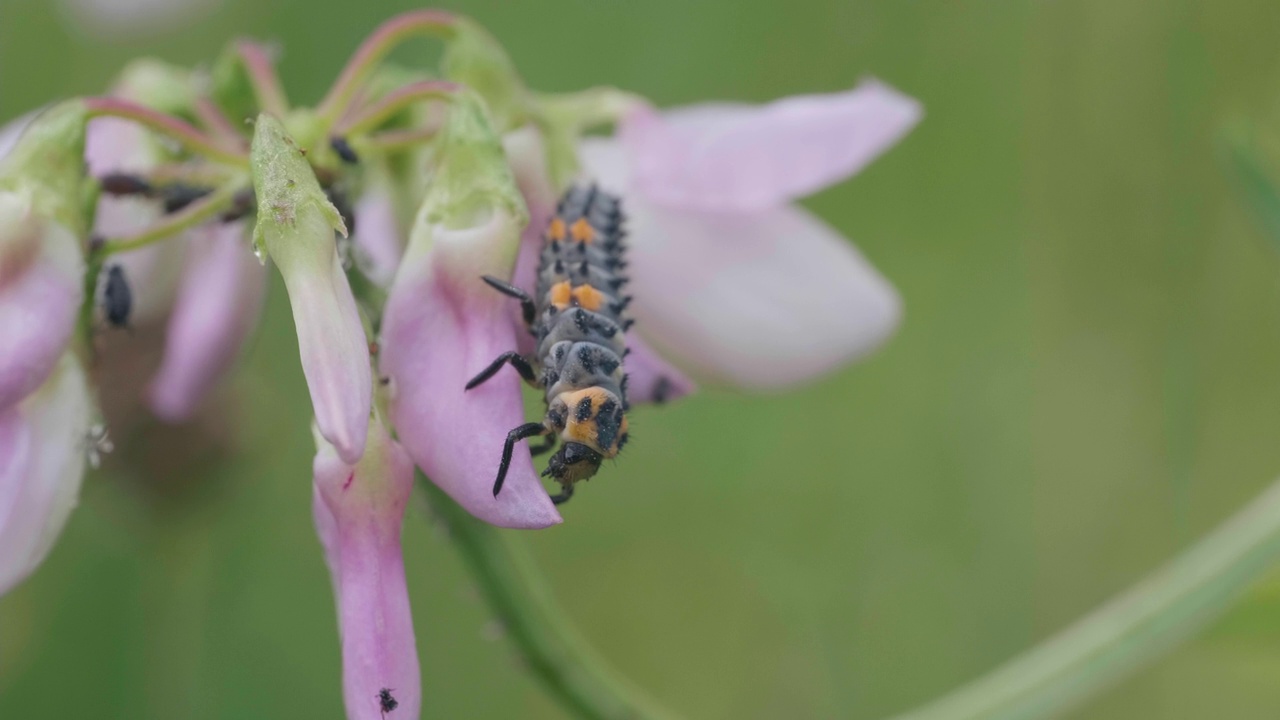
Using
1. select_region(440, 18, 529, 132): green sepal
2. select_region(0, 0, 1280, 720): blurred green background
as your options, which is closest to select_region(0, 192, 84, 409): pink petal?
select_region(440, 18, 529, 132): green sepal

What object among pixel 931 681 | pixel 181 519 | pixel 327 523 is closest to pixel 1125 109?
pixel 931 681

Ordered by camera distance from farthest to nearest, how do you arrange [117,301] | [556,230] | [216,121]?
[216,121], [117,301], [556,230]

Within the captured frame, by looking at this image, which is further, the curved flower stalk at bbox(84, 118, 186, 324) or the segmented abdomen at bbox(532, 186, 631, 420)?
the curved flower stalk at bbox(84, 118, 186, 324)

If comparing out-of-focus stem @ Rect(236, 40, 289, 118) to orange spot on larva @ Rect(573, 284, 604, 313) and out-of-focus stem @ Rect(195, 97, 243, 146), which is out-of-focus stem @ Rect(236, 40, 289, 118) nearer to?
out-of-focus stem @ Rect(195, 97, 243, 146)

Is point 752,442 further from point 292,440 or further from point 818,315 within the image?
point 818,315

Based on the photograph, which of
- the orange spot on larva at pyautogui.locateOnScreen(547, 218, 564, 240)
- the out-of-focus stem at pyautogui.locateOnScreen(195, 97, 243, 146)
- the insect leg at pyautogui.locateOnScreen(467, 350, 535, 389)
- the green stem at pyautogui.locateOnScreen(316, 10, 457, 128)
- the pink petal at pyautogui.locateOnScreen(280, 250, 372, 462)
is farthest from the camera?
the out-of-focus stem at pyautogui.locateOnScreen(195, 97, 243, 146)

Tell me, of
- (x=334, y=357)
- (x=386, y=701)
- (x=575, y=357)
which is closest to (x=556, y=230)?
(x=575, y=357)

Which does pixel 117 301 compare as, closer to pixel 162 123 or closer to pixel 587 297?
pixel 162 123
